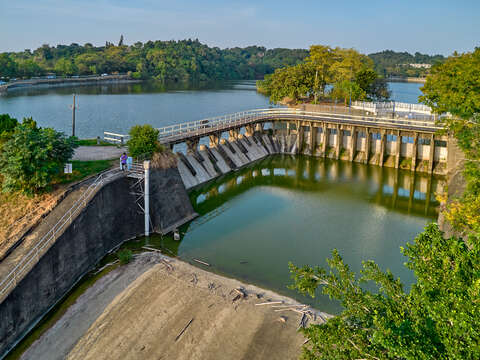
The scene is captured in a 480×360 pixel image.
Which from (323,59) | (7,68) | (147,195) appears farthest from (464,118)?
(7,68)

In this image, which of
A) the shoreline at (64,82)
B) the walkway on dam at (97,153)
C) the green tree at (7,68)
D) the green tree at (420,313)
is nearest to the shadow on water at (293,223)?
the walkway on dam at (97,153)

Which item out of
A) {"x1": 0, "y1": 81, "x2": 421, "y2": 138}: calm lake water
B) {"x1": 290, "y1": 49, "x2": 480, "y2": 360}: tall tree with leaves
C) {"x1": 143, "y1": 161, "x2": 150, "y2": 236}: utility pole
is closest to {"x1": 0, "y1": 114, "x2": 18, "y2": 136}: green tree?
{"x1": 143, "y1": 161, "x2": 150, "y2": 236}: utility pole

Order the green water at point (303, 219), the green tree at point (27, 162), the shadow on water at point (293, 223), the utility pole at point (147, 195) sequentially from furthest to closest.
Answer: the utility pole at point (147, 195), the green water at point (303, 219), the shadow on water at point (293, 223), the green tree at point (27, 162)

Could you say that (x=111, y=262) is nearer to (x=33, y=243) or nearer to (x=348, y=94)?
(x=33, y=243)

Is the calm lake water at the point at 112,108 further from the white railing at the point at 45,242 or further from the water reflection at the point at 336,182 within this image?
the white railing at the point at 45,242

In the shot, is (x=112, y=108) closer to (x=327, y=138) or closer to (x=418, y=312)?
(x=327, y=138)

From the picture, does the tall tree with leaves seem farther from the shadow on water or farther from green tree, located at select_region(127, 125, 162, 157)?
green tree, located at select_region(127, 125, 162, 157)

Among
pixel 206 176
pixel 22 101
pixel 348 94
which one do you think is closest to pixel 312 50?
pixel 348 94
